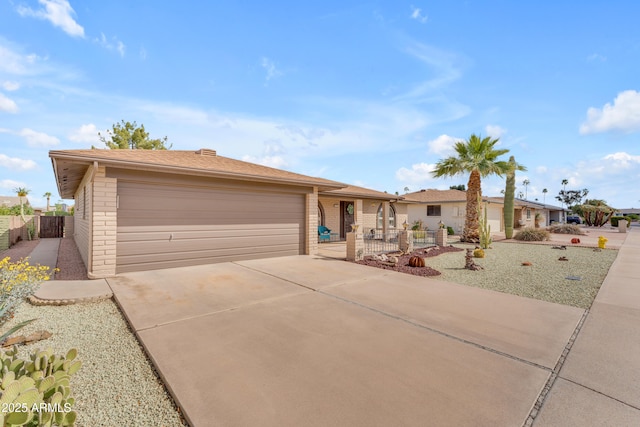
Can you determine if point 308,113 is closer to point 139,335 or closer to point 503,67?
point 503,67

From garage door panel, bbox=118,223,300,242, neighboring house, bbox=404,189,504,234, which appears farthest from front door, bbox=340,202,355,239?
garage door panel, bbox=118,223,300,242

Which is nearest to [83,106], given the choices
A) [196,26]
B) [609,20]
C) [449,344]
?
[196,26]

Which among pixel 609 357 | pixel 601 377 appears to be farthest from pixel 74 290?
pixel 609 357

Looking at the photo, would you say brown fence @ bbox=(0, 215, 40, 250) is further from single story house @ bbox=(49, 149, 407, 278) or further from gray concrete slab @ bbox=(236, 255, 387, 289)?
gray concrete slab @ bbox=(236, 255, 387, 289)

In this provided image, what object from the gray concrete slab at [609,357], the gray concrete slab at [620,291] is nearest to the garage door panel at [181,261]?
the gray concrete slab at [609,357]

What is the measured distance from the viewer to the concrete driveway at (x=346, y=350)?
7.98 ft

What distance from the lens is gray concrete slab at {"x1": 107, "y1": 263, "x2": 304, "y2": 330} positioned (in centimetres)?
468

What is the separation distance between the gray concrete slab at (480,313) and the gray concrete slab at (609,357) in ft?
0.57

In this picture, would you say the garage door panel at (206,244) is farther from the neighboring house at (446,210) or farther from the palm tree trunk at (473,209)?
the neighboring house at (446,210)

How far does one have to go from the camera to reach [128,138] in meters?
29.7

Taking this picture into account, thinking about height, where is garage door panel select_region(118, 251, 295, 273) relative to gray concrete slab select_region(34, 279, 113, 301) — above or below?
above

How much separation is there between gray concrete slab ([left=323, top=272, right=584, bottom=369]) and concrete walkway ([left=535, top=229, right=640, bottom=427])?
214 mm

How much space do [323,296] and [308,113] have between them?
9729 mm

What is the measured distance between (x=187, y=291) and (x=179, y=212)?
10.8ft
